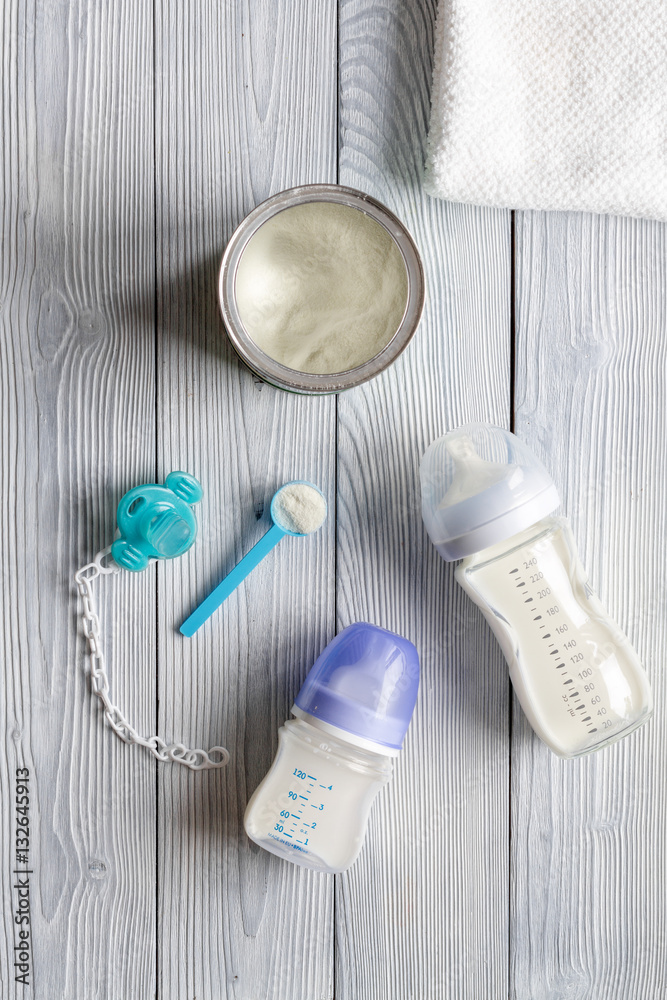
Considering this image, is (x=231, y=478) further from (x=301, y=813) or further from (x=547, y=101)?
(x=547, y=101)

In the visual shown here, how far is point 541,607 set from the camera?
1.77 ft

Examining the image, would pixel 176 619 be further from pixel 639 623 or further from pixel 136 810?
pixel 639 623

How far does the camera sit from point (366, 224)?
1.60ft

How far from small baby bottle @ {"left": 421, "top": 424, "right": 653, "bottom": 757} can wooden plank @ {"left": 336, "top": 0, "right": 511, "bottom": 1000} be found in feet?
0.11

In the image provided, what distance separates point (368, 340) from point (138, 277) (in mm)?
195

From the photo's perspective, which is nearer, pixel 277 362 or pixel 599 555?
pixel 277 362

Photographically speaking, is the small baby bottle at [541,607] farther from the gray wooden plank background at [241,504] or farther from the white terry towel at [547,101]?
the white terry towel at [547,101]

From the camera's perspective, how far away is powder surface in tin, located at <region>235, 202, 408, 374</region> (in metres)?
0.48

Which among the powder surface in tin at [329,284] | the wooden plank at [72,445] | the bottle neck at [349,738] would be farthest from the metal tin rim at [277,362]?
the bottle neck at [349,738]

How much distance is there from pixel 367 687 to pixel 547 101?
456mm

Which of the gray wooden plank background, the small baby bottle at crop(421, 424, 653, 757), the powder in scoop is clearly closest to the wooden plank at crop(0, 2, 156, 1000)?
the gray wooden plank background

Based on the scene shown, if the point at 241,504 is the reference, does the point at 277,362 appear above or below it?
above

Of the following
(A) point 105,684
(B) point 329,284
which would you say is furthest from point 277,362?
(A) point 105,684

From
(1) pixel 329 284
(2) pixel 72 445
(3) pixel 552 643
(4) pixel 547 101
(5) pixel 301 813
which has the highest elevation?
(4) pixel 547 101
